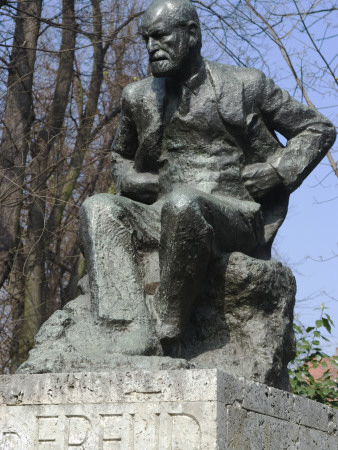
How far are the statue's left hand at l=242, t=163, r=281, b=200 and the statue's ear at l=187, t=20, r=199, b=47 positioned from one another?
2.47ft

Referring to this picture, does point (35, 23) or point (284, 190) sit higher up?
point (35, 23)

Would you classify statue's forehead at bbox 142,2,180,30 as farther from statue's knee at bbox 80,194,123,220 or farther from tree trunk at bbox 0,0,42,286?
tree trunk at bbox 0,0,42,286

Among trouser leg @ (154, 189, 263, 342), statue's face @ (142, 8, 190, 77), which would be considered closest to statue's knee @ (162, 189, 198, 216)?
trouser leg @ (154, 189, 263, 342)

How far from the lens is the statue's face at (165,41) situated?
18.6 feet

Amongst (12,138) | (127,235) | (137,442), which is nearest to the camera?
(137,442)

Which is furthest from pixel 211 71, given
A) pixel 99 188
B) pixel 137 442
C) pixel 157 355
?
pixel 99 188

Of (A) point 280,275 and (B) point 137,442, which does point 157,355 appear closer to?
(B) point 137,442

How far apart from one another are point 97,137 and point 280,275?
26.6ft

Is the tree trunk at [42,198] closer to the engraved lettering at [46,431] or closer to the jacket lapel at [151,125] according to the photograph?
the jacket lapel at [151,125]

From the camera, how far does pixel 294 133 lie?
607 cm

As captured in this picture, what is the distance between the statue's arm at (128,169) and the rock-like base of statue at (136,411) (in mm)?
1462

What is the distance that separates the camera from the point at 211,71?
591cm

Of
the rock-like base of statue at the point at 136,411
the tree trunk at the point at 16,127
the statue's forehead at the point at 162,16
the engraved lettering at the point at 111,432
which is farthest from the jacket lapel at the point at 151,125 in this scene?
the tree trunk at the point at 16,127

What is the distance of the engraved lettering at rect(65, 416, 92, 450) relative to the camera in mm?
4773
